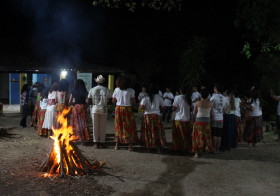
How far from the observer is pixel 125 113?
9.36 meters

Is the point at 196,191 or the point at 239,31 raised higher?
the point at 239,31

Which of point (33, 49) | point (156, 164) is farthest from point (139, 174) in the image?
point (33, 49)

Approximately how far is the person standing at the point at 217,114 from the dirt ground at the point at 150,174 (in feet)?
1.34

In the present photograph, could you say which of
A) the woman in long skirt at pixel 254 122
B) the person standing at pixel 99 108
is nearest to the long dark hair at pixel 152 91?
the person standing at pixel 99 108

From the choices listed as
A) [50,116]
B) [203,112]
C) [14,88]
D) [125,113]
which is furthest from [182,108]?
[14,88]

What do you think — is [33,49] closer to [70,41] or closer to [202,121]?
[70,41]

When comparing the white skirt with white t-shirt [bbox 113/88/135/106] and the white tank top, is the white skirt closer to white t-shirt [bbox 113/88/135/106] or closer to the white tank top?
white t-shirt [bbox 113/88/135/106]

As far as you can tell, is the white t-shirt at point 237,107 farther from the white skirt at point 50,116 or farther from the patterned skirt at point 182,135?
the white skirt at point 50,116

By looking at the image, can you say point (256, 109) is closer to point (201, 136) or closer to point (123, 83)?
point (201, 136)

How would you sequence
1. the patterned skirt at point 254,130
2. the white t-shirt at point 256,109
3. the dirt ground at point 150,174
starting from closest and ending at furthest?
1. the dirt ground at point 150,174
2. the white t-shirt at point 256,109
3. the patterned skirt at point 254,130

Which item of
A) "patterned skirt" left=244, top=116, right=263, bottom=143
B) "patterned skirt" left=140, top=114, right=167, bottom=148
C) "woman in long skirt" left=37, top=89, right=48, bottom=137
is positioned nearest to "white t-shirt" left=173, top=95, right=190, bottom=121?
"patterned skirt" left=140, top=114, right=167, bottom=148

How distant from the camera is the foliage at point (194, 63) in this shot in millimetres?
21047

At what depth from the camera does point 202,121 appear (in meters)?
8.84

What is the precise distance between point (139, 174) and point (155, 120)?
247 cm
